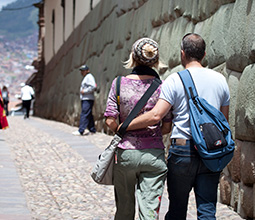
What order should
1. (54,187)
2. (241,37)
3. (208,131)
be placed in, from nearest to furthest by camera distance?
(208,131)
(241,37)
(54,187)

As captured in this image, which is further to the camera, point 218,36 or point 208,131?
point 218,36

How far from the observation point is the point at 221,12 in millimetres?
4625

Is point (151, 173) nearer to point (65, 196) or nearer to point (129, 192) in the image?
point (129, 192)

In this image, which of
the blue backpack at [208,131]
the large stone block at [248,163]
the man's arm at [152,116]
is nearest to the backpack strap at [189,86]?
the blue backpack at [208,131]

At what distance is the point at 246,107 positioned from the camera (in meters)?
3.77

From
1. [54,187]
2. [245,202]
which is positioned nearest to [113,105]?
[245,202]

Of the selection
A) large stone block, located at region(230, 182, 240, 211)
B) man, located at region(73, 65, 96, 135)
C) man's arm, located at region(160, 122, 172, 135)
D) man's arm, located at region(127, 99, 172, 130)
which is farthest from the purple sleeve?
man, located at region(73, 65, 96, 135)

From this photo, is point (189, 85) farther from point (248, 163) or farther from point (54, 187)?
point (54, 187)

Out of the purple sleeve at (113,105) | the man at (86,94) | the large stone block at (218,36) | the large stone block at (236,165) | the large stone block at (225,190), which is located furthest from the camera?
the man at (86,94)

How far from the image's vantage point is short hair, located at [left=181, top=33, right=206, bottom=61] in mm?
2719

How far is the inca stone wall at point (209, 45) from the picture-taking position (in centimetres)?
378

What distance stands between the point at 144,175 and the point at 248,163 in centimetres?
124

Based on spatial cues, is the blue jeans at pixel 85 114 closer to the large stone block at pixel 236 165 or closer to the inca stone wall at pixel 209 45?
the inca stone wall at pixel 209 45

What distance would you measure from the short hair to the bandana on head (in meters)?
0.18
